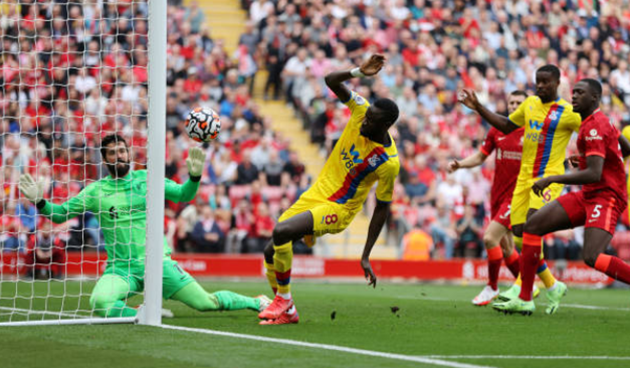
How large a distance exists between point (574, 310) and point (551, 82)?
116 inches

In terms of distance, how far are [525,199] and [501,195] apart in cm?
113

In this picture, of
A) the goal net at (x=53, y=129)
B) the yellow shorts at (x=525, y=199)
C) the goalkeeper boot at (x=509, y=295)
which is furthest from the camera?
the goal net at (x=53, y=129)

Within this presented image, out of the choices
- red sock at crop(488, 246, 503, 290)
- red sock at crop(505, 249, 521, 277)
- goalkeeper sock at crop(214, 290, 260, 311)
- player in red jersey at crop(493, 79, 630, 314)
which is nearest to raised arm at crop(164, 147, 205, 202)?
goalkeeper sock at crop(214, 290, 260, 311)

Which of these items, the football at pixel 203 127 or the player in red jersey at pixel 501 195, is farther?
the player in red jersey at pixel 501 195

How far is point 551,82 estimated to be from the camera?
10703 mm

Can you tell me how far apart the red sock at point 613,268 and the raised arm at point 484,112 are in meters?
1.99

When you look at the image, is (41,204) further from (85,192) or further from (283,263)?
(283,263)

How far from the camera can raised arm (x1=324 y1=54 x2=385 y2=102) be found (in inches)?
343

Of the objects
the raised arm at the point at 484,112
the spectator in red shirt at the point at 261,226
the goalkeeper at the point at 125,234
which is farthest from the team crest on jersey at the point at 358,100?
the spectator in red shirt at the point at 261,226

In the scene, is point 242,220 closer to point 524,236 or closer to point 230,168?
point 230,168

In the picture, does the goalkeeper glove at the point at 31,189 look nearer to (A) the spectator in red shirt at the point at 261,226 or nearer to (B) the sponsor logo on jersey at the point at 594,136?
(B) the sponsor logo on jersey at the point at 594,136

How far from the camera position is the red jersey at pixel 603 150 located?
934cm

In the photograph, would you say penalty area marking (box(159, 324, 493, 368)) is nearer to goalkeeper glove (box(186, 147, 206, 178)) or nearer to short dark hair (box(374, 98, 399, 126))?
goalkeeper glove (box(186, 147, 206, 178))

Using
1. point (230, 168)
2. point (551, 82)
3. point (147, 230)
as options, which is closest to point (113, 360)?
point (147, 230)
